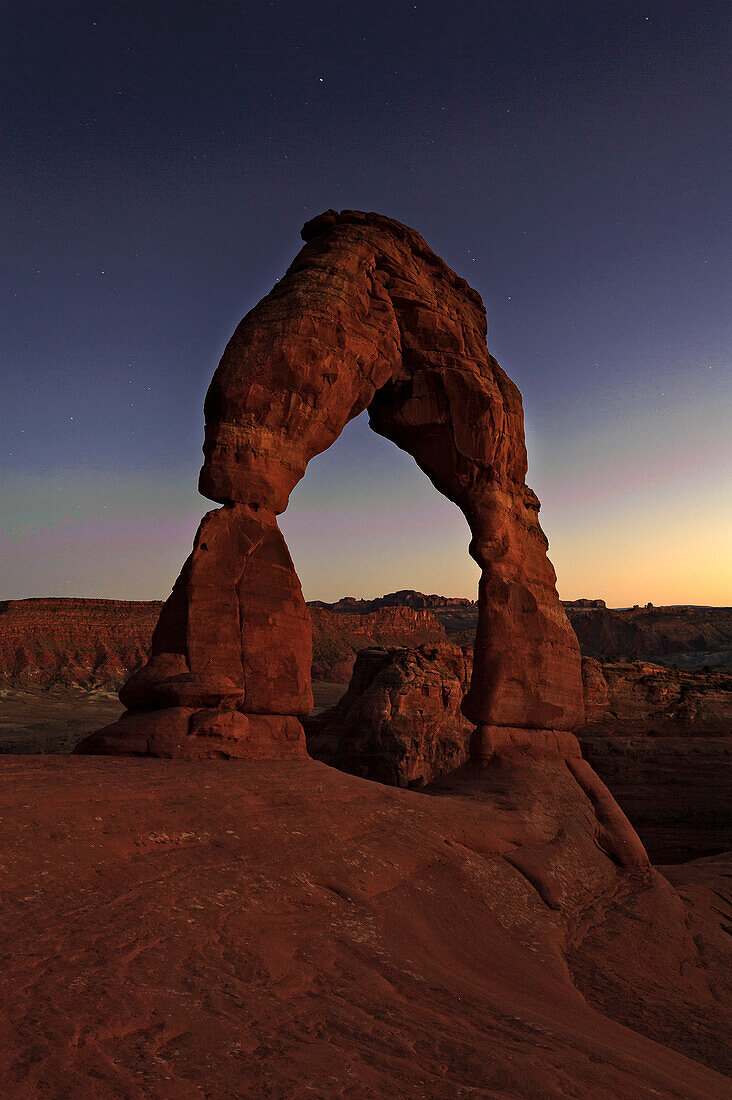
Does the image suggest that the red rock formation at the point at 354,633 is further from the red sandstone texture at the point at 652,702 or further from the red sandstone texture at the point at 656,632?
the red sandstone texture at the point at 652,702

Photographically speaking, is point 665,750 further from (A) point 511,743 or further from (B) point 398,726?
(A) point 511,743

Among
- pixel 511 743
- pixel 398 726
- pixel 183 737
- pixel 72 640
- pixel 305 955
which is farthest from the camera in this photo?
pixel 72 640

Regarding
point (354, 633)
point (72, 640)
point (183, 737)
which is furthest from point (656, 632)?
point (183, 737)

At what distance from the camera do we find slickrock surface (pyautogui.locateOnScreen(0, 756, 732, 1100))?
8.23 ft

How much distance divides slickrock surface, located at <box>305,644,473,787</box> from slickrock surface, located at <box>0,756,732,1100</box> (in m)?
12.9

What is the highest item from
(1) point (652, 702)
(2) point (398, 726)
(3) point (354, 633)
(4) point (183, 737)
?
(3) point (354, 633)

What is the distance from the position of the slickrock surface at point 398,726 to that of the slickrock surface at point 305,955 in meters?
12.9

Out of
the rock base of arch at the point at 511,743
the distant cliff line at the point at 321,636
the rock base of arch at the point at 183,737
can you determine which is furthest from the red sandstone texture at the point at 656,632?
the rock base of arch at the point at 183,737

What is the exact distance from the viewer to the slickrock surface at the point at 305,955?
251cm

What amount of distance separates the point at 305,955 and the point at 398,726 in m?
17.8

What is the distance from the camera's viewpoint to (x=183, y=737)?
7.40m

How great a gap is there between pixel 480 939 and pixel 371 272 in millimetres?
9812

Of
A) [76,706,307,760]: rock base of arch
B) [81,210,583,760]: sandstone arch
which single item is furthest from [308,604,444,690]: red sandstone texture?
[76,706,307,760]: rock base of arch

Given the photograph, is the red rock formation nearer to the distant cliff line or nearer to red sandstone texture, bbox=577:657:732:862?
the distant cliff line
